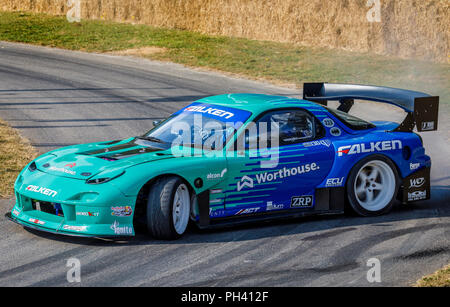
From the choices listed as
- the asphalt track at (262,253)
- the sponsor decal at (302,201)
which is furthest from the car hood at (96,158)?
the sponsor decal at (302,201)

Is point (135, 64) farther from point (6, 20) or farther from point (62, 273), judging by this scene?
point (62, 273)

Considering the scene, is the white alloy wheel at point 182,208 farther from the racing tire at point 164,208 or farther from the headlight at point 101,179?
the headlight at point 101,179

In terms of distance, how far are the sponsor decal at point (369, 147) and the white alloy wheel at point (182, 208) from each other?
79.8 inches

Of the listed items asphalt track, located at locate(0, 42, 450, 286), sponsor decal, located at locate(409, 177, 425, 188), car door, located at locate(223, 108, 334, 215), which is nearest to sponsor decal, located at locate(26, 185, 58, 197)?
asphalt track, located at locate(0, 42, 450, 286)

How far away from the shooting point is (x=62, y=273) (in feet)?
20.0

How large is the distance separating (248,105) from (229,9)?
18794 millimetres

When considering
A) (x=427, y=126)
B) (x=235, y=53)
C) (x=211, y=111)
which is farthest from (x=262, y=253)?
(x=235, y=53)

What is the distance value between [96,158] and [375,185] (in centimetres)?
343

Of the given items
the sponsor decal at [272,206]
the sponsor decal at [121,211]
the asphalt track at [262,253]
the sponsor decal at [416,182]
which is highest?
the sponsor decal at [121,211]

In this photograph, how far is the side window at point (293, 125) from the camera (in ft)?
26.0

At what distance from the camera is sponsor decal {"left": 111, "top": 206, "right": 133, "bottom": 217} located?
22.1ft

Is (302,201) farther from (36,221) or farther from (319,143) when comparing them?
(36,221)

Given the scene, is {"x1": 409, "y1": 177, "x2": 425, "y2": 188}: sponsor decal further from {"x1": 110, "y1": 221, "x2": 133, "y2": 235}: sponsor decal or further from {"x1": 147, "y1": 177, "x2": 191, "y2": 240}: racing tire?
{"x1": 110, "y1": 221, "x2": 133, "y2": 235}: sponsor decal

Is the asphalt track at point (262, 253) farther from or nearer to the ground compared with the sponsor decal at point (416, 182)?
nearer to the ground
